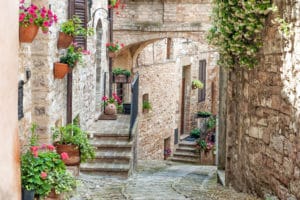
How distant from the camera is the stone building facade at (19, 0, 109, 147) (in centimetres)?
686

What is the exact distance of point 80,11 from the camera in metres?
10.3

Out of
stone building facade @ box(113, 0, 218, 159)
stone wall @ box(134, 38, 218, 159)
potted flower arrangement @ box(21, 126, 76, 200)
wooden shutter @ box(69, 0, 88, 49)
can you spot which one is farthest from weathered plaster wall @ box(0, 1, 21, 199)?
stone wall @ box(134, 38, 218, 159)

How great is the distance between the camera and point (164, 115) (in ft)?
67.9

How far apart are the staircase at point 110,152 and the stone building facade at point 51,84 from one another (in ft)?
1.30

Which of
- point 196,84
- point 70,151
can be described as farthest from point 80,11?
point 196,84

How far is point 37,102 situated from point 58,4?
1617mm

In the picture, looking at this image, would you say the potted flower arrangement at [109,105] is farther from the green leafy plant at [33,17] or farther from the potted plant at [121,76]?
the green leafy plant at [33,17]

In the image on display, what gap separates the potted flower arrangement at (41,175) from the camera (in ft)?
19.3

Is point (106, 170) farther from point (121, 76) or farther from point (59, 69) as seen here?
point (121, 76)

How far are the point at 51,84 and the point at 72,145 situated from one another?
0.95 m

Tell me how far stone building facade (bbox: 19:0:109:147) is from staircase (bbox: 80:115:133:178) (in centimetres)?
40

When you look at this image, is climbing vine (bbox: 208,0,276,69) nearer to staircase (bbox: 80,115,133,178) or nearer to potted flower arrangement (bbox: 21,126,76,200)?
potted flower arrangement (bbox: 21,126,76,200)

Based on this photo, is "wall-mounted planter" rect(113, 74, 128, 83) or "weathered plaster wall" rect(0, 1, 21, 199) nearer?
"weathered plaster wall" rect(0, 1, 21, 199)

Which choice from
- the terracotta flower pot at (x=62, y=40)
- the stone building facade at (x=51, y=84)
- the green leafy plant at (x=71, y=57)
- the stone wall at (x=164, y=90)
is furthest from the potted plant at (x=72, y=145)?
the stone wall at (x=164, y=90)
